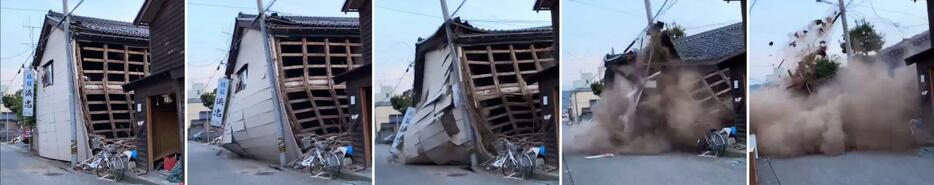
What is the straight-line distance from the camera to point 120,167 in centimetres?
607

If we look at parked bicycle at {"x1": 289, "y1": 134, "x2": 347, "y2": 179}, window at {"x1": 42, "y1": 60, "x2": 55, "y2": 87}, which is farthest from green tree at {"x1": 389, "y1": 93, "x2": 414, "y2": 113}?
window at {"x1": 42, "y1": 60, "x2": 55, "y2": 87}

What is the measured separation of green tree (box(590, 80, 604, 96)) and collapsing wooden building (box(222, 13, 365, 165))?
1798mm

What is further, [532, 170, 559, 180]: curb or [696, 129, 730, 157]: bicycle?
[532, 170, 559, 180]: curb

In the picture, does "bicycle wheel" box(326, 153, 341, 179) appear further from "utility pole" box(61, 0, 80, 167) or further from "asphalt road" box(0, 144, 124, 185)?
"utility pole" box(61, 0, 80, 167)

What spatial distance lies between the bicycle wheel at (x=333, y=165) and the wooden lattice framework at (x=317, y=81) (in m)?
0.20

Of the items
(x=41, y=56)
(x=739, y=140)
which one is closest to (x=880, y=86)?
(x=739, y=140)

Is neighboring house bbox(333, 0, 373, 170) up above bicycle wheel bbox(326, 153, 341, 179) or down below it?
above

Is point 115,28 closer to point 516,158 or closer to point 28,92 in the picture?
point 28,92

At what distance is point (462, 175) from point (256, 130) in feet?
5.62

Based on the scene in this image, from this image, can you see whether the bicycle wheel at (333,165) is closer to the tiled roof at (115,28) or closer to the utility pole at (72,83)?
the tiled roof at (115,28)

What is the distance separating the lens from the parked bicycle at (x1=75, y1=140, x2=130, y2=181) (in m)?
6.07

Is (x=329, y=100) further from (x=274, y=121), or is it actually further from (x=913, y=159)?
(x=913, y=159)

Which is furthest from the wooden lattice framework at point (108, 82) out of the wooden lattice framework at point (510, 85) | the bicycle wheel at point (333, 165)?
the wooden lattice framework at point (510, 85)

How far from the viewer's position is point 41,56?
629 cm
